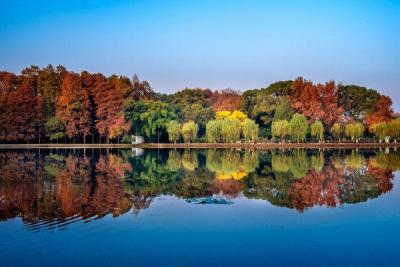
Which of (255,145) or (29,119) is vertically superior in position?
(29,119)

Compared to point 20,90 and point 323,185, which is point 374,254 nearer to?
point 323,185

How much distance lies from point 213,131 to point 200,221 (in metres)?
47.3

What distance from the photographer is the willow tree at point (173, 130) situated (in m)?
58.9

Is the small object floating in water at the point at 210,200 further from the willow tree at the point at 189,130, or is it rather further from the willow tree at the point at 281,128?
the willow tree at the point at 189,130

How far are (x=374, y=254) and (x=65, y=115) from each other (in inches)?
2108

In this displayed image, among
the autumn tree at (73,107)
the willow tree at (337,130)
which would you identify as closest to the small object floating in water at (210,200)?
the autumn tree at (73,107)

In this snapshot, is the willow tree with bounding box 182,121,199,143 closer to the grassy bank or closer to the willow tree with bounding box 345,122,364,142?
the grassy bank

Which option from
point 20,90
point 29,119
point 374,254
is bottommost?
point 374,254

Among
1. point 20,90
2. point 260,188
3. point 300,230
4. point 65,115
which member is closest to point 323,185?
point 260,188

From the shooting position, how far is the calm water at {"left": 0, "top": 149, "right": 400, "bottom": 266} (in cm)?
874

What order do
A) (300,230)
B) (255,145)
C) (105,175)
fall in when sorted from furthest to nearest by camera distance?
(255,145) → (105,175) → (300,230)

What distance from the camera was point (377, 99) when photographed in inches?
2692

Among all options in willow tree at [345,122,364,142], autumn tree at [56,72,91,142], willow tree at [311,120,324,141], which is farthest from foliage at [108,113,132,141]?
willow tree at [345,122,364,142]

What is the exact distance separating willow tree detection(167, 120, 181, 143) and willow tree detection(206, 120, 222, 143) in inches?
146
